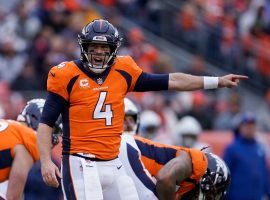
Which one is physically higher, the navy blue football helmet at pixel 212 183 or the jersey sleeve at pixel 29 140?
the jersey sleeve at pixel 29 140

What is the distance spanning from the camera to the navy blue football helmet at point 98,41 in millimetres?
6508

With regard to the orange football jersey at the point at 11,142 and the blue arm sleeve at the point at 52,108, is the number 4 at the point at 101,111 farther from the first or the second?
the orange football jersey at the point at 11,142

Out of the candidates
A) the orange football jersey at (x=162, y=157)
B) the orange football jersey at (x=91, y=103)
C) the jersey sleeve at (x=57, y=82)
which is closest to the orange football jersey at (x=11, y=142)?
the orange football jersey at (x=91, y=103)

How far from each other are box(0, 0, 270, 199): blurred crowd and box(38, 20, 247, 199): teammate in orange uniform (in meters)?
4.89

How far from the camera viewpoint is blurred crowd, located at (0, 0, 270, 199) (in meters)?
13.4

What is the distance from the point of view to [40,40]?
14.0m

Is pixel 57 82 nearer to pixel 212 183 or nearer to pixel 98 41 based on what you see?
pixel 98 41

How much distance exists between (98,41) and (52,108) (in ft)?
1.68

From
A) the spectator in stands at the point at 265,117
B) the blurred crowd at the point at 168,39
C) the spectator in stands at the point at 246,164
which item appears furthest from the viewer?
the spectator in stands at the point at 265,117

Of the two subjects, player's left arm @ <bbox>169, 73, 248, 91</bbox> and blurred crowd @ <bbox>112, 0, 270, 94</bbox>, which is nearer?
player's left arm @ <bbox>169, 73, 248, 91</bbox>

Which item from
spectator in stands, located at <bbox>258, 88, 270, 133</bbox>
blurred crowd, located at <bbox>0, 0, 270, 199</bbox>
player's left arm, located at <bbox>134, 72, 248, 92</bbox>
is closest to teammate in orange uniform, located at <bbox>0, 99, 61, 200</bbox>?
player's left arm, located at <bbox>134, 72, 248, 92</bbox>

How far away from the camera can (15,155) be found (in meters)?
6.81

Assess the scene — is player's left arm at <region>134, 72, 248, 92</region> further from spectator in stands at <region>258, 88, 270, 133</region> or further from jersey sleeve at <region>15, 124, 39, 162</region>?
spectator in stands at <region>258, 88, 270, 133</region>

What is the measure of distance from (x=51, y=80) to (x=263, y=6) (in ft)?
32.2
